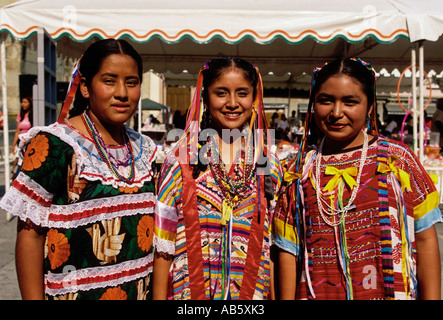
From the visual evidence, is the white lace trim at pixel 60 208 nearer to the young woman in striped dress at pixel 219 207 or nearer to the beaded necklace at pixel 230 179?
the young woman in striped dress at pixel 219 207

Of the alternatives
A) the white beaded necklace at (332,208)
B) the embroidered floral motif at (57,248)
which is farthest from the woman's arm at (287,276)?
the embroidered floral motif at (57,248)

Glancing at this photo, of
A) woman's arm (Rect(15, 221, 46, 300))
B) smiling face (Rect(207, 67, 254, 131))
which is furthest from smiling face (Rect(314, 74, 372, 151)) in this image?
woman's arm (Rect(15, 221, 46, 300))

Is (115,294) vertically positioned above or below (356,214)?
below

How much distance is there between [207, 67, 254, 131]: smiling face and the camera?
71.7 inches

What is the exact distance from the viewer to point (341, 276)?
5.45ft

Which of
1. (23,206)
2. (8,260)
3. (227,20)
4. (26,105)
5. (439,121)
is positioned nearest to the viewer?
(23,206)

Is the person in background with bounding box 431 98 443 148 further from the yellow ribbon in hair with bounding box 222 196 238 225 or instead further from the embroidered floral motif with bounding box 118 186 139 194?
the embroidered floral motif with bounding box 118 186 139 194

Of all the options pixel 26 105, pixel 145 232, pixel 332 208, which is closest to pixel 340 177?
pixel 332 208

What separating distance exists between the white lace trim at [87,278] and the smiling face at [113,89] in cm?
60

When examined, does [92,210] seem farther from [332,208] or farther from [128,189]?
[332,208]

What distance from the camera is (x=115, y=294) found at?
1.67 metres

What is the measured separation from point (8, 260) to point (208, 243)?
316 centimetres

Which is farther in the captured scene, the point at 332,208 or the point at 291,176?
the point at 291,176
